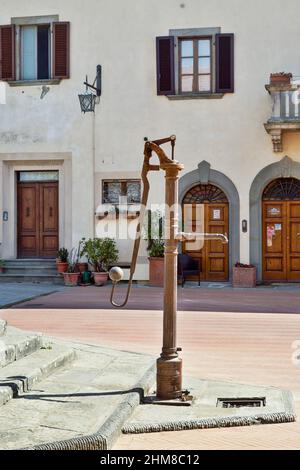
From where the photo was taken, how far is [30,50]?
17.4 m

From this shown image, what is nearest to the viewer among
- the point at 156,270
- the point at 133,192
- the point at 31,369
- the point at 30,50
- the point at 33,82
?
the point at 31,369

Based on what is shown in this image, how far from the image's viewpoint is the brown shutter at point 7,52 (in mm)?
17266

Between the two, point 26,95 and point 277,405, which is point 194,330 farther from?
point 26,95

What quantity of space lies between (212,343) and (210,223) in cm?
825

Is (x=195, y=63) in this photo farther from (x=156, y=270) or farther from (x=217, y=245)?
(x=156, y=270)

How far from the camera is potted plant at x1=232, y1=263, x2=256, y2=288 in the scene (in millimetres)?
15812

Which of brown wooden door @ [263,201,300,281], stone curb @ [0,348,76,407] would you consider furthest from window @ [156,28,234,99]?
stone curb @ [0,348,76,407]

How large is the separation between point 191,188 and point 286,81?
3451mm

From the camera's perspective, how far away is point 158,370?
5434 millimetres

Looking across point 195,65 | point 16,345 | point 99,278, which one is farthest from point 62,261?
point 16,345

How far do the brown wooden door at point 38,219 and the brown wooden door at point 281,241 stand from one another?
5.55 meters

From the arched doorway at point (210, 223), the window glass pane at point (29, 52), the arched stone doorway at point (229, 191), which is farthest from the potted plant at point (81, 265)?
the window glass pane at point (29, 52)

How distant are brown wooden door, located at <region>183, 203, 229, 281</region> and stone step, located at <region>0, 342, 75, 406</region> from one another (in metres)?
10.1

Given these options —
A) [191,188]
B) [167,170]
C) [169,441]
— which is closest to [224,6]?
[191,188]
